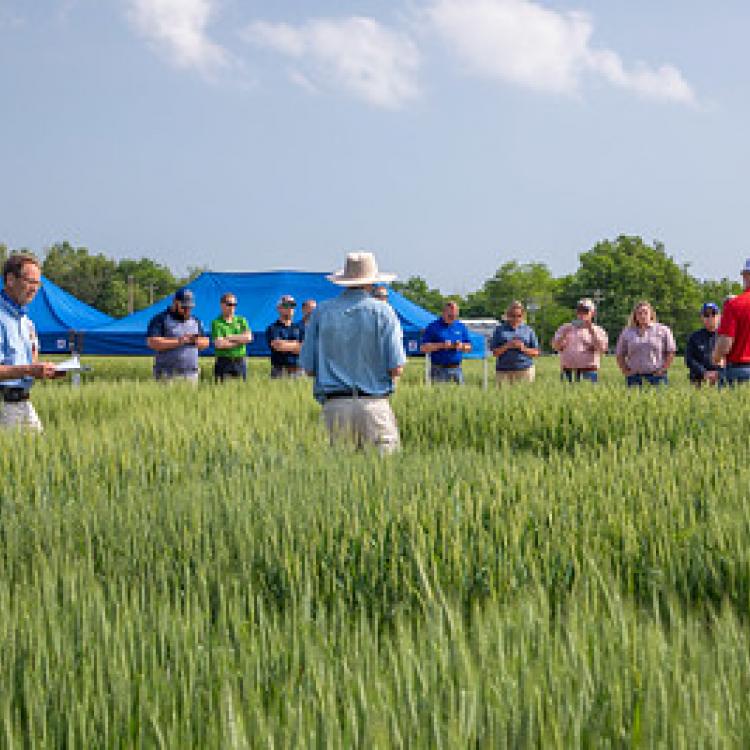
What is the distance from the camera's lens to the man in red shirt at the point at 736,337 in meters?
7.06

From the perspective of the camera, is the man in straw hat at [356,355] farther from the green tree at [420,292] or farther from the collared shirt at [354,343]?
the green tree at [420,292]

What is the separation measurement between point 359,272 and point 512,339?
488 centimetres

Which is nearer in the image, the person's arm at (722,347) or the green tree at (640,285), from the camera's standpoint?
the person's arm at (722,347)

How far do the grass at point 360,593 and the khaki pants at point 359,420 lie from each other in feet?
0.59

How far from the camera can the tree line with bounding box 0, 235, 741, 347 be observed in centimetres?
8756

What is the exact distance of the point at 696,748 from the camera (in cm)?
147

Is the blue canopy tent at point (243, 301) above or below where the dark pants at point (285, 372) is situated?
above

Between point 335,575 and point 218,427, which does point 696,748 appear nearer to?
point 335,575

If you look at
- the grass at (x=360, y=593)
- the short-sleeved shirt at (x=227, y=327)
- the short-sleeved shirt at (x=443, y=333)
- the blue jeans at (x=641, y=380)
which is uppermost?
the short-sleeved shirt at (x=227, y=327)

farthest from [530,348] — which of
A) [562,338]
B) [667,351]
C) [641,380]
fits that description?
[667,351]

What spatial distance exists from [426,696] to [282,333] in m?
8.98

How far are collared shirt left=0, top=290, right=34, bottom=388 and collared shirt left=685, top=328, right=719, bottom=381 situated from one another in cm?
Answer: 644

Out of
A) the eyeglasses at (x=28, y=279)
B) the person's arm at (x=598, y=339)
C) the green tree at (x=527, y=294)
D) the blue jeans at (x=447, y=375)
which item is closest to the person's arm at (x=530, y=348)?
the person's arm at (x=598, y=339)

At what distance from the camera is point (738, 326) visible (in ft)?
23.8
